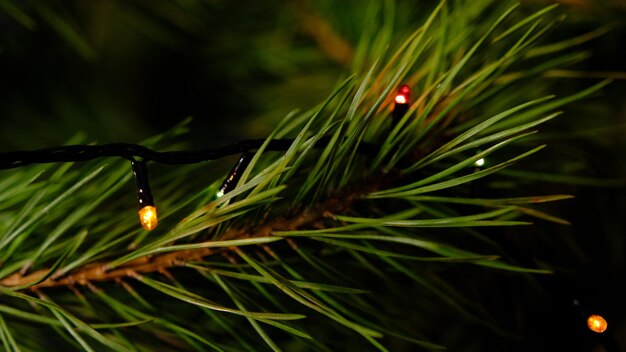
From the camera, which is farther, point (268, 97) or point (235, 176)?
point (268, 97)

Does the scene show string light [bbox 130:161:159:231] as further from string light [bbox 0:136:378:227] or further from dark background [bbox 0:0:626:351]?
dark background [bbox 0:0:626:351]

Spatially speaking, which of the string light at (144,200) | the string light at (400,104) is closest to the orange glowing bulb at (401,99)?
the string light at (400,104)

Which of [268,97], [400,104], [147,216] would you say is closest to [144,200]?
[147,216]

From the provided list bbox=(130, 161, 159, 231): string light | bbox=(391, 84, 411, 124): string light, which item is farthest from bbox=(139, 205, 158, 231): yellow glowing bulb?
bbox=(391, 84, 411, 124): string light

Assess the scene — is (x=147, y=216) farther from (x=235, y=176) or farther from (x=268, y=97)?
(x=268, y=97)

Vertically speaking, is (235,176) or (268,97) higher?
(268,97)

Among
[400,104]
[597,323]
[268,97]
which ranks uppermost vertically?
[268,97]

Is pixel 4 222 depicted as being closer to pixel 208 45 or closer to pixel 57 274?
pixel 57 274

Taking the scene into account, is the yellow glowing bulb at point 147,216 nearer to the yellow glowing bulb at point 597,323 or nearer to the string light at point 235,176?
the string light at point 235,176
